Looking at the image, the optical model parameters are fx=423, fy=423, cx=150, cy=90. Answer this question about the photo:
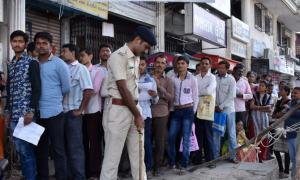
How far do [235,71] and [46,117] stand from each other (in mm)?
4771

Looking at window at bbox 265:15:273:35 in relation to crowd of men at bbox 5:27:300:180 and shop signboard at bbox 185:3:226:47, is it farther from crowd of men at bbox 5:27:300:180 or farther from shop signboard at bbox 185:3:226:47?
crowd of men at bbox 5:27:300:180

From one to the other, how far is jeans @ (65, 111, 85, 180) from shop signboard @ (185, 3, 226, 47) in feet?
22.7

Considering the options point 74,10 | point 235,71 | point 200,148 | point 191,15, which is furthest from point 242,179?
point 191,15

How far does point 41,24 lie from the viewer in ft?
27.1

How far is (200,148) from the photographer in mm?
7363

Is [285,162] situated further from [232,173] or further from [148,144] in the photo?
[148,144]

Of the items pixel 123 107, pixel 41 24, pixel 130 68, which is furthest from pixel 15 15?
pixel 123 107

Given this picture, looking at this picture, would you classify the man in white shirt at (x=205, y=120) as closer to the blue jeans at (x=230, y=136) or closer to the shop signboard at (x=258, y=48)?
the blue jeans at (x=230, y=136)

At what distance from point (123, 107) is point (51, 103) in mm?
907

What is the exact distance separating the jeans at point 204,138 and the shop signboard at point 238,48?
9.94 meters

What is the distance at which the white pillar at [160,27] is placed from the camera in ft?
37.6

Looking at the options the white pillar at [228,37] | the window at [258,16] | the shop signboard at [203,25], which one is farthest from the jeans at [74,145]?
the window at [258,16]

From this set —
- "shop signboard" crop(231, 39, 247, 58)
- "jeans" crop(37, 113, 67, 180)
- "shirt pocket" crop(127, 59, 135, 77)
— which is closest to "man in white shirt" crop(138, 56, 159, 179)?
"jeans" crop(37, 113, 67, 180)

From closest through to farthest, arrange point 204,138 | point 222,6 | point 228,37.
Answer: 1. point 204,138
2. point 222,6
3. point 228,37
